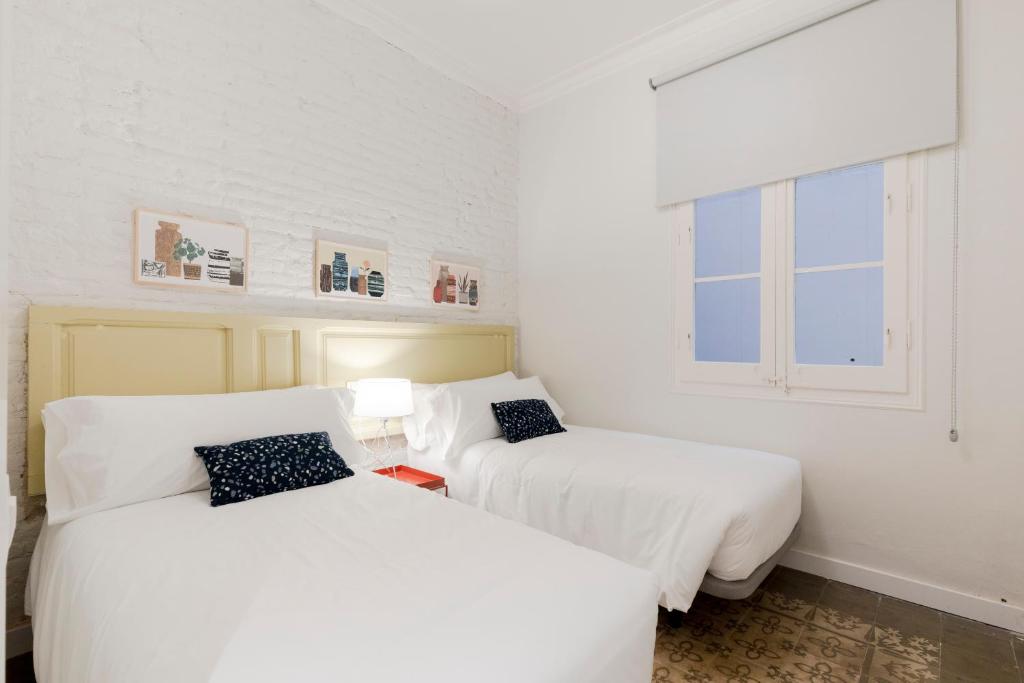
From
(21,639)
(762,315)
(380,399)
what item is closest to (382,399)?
(380,399)

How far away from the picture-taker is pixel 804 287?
2709 millimetres

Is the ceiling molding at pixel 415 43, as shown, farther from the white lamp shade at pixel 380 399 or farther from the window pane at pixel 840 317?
the window pane at pixel 840 317

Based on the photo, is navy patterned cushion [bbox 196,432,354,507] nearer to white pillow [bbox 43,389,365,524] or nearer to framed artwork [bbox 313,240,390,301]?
white pillow [bbox 43,389,365,524]

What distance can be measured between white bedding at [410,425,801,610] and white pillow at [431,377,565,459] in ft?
0.23

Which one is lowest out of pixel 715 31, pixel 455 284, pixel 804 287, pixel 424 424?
pixel 424 424

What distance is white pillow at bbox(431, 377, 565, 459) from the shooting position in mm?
2852

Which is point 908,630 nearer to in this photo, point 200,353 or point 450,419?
point 450,419

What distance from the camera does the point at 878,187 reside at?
8.19 ft

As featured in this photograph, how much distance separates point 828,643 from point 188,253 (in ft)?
10.4

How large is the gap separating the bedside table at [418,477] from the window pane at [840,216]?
7.27 ft

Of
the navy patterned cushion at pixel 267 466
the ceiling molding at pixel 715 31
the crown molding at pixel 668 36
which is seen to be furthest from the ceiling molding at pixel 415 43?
the navy patterned cushion at pixel 267 466

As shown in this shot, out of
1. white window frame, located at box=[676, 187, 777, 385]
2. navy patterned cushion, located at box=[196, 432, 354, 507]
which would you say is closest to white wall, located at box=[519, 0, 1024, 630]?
white window frame, located at box=[676, 187, 777, 385]

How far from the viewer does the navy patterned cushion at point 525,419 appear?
9.62 feet

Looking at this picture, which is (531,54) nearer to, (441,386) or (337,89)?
(337,89)
